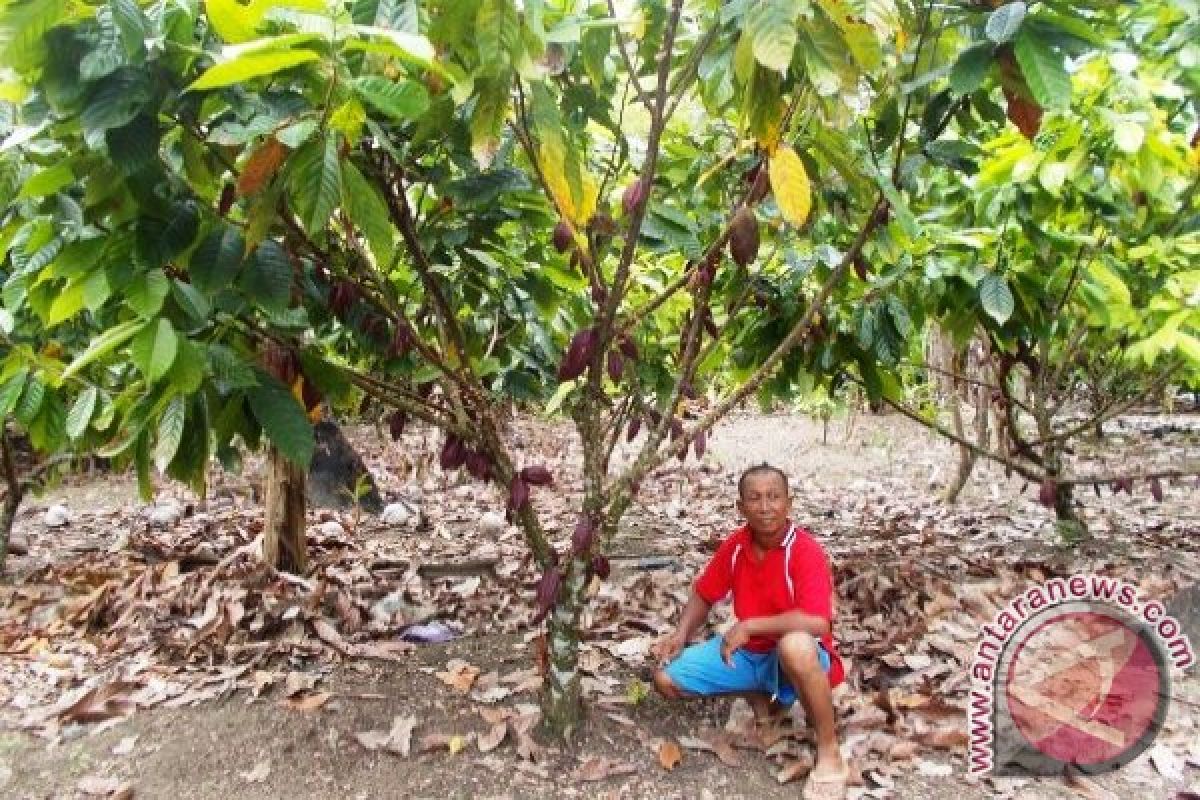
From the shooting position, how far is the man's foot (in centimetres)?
221

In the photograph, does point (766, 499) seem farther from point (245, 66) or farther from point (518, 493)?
point (245, 66)

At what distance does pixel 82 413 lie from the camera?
6.31 ft

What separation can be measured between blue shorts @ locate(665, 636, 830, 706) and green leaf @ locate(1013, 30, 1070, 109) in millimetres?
1529

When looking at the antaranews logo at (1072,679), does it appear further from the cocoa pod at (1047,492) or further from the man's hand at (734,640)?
the man's hand at (734,640)

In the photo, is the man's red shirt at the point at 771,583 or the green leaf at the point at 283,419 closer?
the green leaf at the point at 283,419

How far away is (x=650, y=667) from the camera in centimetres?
291

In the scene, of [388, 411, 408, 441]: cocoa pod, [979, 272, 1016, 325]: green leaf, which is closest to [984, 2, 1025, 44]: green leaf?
[979, 272, 1016, 325]: green leaf

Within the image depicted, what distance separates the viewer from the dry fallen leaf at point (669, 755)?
7.68ft

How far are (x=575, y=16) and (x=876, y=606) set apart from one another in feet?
8.28

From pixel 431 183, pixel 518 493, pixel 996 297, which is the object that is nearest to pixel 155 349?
pixel 431 183

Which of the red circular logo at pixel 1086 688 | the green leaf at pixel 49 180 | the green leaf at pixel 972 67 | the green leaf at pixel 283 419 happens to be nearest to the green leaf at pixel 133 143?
the green leaf at pixel 49 180

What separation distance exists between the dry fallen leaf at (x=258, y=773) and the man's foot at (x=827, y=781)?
53.7 inches

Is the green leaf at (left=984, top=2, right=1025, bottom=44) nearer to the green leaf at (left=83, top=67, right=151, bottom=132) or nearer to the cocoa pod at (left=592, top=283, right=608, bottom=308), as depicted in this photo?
the cocoa pod at (left=592, top=283, right=608, bottom=308)

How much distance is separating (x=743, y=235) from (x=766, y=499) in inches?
30.8
